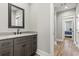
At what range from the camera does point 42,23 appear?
3033 millimetres

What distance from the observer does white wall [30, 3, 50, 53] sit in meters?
2.81

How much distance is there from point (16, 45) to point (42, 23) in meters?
1.37

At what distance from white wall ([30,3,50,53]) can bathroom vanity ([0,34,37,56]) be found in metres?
0.49

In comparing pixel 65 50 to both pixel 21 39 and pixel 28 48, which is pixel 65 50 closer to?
pixel 28 48

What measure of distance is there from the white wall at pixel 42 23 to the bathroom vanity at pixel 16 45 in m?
0.49

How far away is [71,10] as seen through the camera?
6.16 metres

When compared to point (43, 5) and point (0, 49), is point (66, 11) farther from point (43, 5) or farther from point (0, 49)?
point (0, 49)

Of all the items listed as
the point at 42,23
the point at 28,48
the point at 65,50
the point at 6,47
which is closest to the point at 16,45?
the point at 6,47

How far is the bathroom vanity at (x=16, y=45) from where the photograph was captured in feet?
5.45

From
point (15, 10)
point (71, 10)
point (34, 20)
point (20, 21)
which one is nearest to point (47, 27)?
point (34, 20)

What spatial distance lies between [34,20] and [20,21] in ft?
1.97

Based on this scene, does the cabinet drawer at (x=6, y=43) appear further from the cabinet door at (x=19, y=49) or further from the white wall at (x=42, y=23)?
the white wall at (x=42, y=23)

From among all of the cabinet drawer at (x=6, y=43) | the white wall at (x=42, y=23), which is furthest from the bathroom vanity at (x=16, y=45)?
the white wall at (x=42, y=23)

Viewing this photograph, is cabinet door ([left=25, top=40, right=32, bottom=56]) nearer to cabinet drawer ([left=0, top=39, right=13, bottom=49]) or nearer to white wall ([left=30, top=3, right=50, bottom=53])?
white wall ([left=30, top=3, right=50, bottom=53])
